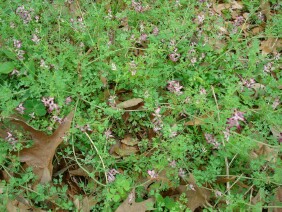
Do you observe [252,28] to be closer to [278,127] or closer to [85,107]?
[278,127]

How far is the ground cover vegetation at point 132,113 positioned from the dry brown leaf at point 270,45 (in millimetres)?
324

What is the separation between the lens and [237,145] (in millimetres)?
3113

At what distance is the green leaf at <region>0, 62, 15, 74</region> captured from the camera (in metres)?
3.39

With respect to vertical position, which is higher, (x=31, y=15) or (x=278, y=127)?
(x=31, y=15)

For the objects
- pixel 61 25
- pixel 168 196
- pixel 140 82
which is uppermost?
pixel 61 25

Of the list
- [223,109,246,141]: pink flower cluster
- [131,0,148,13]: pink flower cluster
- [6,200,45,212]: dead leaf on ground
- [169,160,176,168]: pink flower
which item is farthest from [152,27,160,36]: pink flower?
[6,200,45,212]: dead leaf on ground

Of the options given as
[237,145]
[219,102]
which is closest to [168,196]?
[237,145]

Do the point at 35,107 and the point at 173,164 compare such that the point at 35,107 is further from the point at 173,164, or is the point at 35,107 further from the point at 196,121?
the point at 196,121

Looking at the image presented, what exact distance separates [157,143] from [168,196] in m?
0.46


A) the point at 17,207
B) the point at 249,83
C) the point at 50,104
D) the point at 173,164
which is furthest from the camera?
the point at 249,83

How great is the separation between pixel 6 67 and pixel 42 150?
3.13ft

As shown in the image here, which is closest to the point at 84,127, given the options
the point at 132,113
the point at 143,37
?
the point at 132,113

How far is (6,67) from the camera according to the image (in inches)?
134

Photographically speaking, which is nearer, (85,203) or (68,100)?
(85,203)
